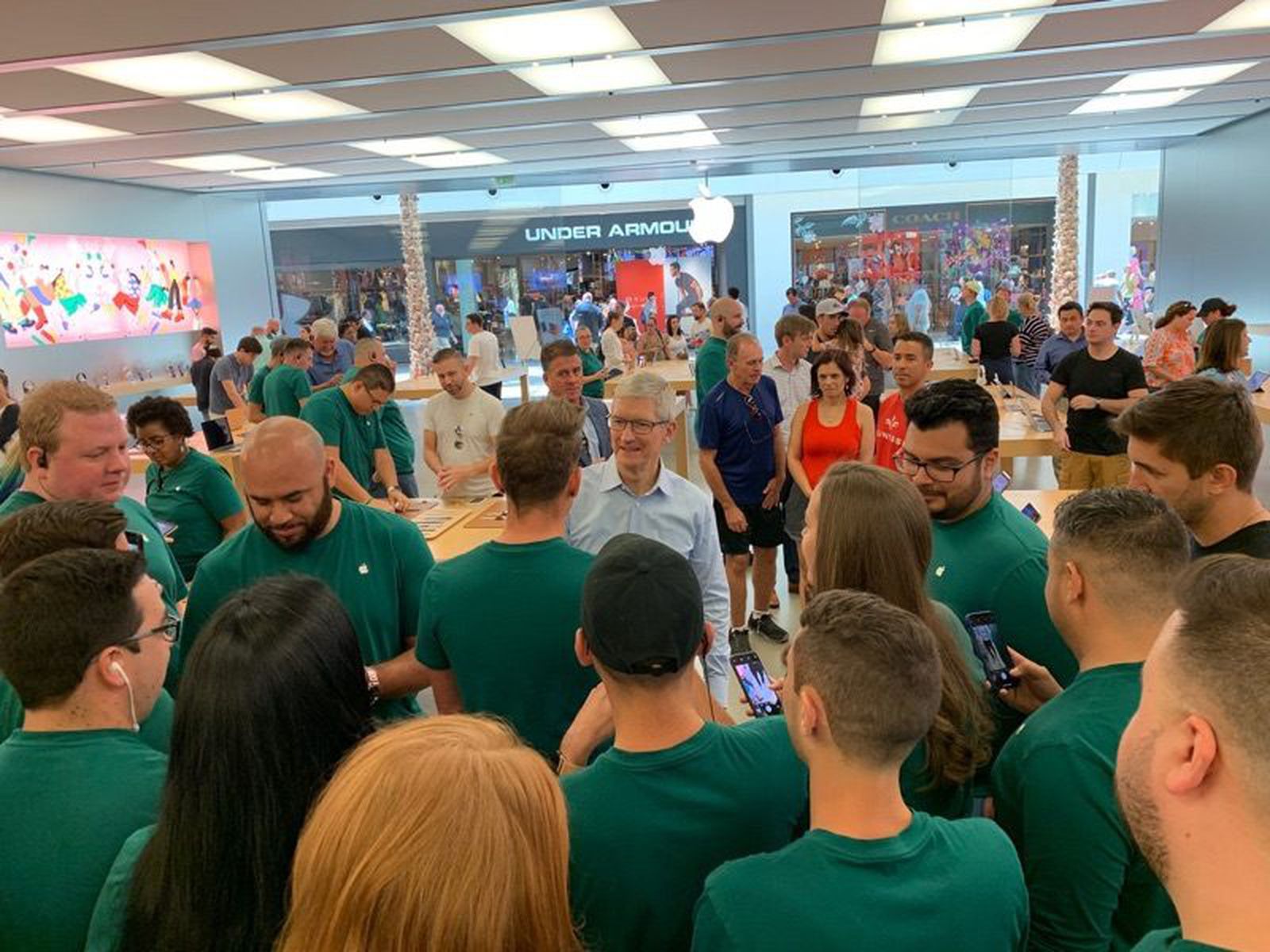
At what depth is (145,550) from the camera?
2.36 metres

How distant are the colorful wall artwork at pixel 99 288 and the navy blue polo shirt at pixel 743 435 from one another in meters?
8.98

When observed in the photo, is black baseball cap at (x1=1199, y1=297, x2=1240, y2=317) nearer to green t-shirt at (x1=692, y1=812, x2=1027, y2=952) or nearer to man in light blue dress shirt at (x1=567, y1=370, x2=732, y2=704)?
man in light blue dress shirt at (x1=567, y1=370, x2=732, y2=704)

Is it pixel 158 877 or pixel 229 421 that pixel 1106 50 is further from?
pixel 158 877

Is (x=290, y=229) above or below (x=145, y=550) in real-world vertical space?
above

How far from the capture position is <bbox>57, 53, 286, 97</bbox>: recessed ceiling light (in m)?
5.81

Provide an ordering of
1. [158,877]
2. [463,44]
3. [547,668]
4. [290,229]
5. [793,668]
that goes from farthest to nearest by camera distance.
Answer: [290,229]
[463,44]
[547,668]
[793,668]
[158,877]

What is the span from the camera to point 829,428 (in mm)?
4047

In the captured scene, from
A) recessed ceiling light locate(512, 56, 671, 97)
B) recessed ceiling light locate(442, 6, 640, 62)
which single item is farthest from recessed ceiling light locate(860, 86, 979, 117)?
recessed ceiling light locate(442, 6, 640, 62)

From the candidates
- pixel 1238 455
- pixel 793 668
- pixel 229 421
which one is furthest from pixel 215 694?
pixel 229 421

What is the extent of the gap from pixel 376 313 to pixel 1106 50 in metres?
13.0

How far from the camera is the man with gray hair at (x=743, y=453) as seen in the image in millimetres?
4148

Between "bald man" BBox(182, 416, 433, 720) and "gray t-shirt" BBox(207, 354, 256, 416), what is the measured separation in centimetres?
690

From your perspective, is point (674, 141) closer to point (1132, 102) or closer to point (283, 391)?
point (1132, 102)

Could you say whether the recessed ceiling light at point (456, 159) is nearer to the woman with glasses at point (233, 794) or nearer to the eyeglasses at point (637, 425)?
the eyeglasses at point (637, 425)
